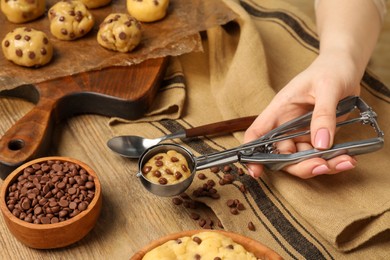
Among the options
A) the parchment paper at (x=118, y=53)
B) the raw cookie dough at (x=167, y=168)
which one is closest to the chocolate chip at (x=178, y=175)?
the raw cookie dough at (x=167, y=168)

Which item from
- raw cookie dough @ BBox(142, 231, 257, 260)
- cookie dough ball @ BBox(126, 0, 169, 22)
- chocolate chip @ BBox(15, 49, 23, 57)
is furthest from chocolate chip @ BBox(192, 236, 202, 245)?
cookie dough ball @ BBox(126, 0, 169, 22)

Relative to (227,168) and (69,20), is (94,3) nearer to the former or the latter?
(69,20)

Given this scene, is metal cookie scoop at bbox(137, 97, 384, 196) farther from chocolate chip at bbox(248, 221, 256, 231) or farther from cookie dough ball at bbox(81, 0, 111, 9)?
cookie dough ball at bbox(81, 0, 111, 9)

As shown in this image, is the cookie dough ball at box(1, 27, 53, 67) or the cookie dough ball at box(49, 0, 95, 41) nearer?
the cookie dough ball at box(1, 27, 53, 67)

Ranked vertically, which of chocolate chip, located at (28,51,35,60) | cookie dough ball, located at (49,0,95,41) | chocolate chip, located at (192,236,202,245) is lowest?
chocolate chip, located at (192,236,202,245)

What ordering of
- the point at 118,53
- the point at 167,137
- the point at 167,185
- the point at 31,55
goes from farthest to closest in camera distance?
the point at 118,53
the point at 31,55
the point at 167,137
the point at 167,185

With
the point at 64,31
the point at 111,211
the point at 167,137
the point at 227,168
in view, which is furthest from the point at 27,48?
→ the point at 227,168
